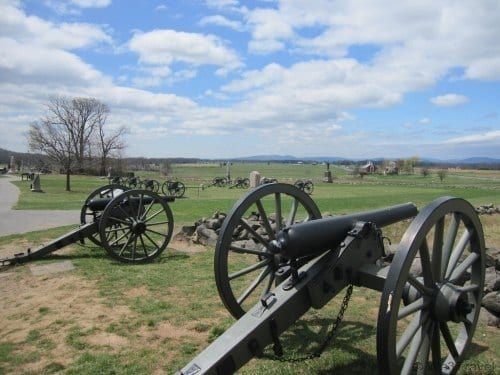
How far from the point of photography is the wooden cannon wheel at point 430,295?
10.4ft

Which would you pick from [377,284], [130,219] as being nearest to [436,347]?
[377,284]

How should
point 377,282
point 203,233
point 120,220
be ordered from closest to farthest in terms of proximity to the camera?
point 377,282, point 120,220, point 203,233

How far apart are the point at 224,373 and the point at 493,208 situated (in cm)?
1950

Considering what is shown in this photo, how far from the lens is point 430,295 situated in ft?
12.0

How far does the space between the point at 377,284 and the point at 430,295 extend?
491mm

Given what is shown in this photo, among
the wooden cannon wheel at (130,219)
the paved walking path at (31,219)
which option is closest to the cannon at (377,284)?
the wooden cannon wheel at (130,219)

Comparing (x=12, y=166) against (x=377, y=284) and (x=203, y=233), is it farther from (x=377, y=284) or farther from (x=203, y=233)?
(x=377, y=284)

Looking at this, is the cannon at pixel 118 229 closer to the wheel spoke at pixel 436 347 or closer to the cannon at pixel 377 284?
the cannon at pixel 377 284

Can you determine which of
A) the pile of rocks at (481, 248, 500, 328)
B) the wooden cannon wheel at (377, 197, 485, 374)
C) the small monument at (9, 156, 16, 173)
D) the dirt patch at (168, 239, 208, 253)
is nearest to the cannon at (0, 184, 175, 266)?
the dirt patch at (168, 239, 208, 253)

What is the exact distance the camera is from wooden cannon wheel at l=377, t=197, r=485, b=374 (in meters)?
3.17

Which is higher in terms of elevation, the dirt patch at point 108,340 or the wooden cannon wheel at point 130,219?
the wooden cannon wheel at point 130,219

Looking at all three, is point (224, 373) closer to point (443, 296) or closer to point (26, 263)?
point (443, 296)

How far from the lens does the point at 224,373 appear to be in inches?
127

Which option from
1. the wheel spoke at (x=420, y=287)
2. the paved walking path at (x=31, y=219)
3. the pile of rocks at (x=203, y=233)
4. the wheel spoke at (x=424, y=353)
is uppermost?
the wheel spoke at (x=420, y=287)
